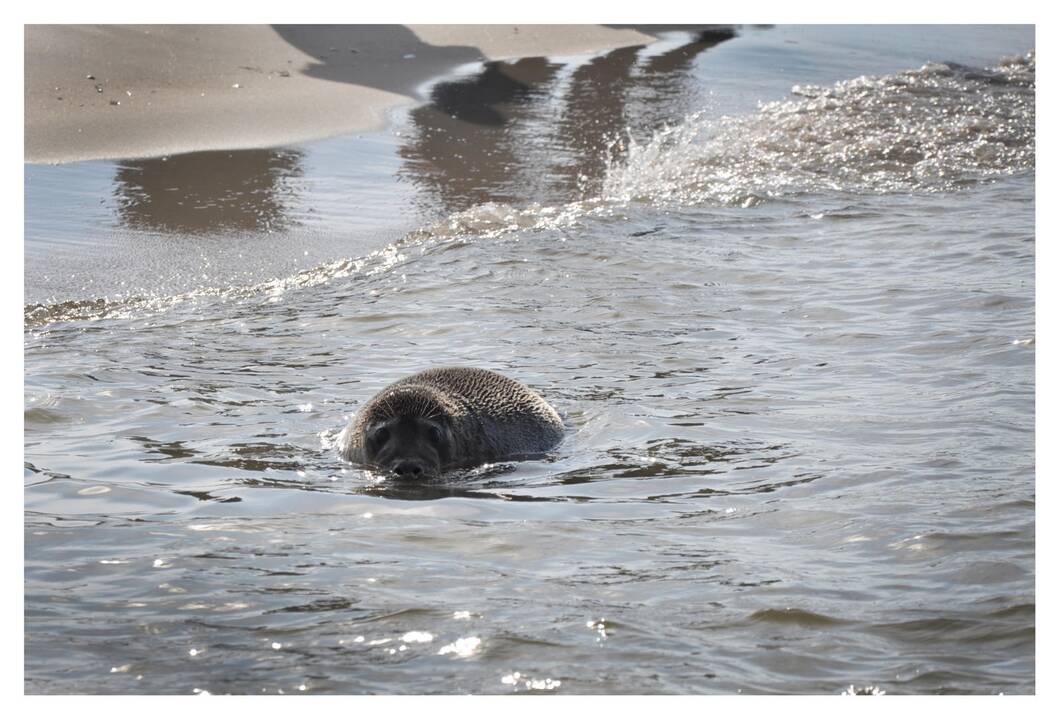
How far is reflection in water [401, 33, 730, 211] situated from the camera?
13.8 metres

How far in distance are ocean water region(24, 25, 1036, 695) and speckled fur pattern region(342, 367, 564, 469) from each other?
0.60 feet

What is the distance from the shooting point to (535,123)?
53.5 feet

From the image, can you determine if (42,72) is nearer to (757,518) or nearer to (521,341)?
(521,341)

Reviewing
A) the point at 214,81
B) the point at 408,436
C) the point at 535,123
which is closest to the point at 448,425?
the point at 408,436

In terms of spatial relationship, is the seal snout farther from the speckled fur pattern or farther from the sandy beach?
the sandy beach

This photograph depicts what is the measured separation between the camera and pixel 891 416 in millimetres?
7613

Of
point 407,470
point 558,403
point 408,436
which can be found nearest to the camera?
point 407,470

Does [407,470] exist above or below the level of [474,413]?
below

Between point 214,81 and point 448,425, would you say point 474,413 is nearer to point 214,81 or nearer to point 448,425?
point 448,425

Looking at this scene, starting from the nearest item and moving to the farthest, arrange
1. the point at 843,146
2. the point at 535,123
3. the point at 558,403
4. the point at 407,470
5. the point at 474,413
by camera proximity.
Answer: the point at 407,470
the point at 474,413
the point at 558,403
the point at 843,146
the point at 535,123

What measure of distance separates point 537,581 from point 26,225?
24.8ft

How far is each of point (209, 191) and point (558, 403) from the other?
5.79 m

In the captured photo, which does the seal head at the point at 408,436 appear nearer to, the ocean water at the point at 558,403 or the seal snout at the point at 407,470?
the seal snout at the point at 407,470
